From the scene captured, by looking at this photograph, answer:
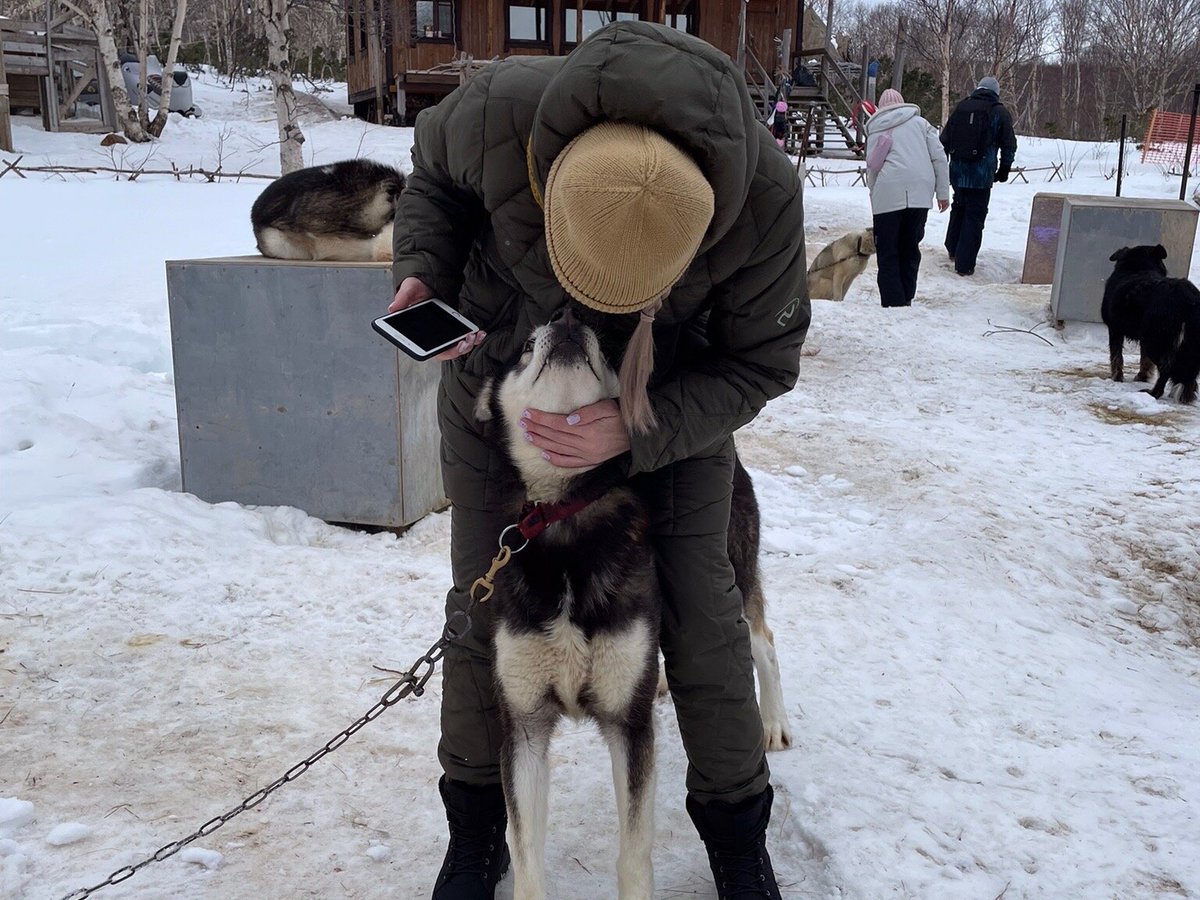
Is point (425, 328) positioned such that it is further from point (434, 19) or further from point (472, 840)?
point (434, 19)

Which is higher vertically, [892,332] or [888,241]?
[888,241]

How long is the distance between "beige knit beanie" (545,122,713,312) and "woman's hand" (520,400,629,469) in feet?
1.03

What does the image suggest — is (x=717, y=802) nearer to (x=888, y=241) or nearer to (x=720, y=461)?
(x=720, y=461)

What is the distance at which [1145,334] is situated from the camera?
713cm

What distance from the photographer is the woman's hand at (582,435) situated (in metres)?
1.94

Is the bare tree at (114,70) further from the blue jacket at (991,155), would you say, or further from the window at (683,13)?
the blue jacket at (991,155)

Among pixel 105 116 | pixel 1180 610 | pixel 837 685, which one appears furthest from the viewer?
pixel 105 116

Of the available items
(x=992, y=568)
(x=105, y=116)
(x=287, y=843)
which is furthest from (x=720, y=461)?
(x=105, y=116)

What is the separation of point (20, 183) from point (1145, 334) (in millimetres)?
12901

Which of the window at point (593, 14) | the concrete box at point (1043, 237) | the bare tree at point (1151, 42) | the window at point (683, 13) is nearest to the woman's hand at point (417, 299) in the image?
the concrete box at point (1043, 237)

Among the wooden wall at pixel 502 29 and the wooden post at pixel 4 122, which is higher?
the wooden wall at pixel 502 29

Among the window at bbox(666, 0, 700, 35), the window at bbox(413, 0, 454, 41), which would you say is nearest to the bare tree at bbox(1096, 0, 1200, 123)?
the window at bbox(666, 0, 700, 35)

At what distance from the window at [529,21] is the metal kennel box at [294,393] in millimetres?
22216

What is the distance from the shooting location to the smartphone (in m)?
2.09
